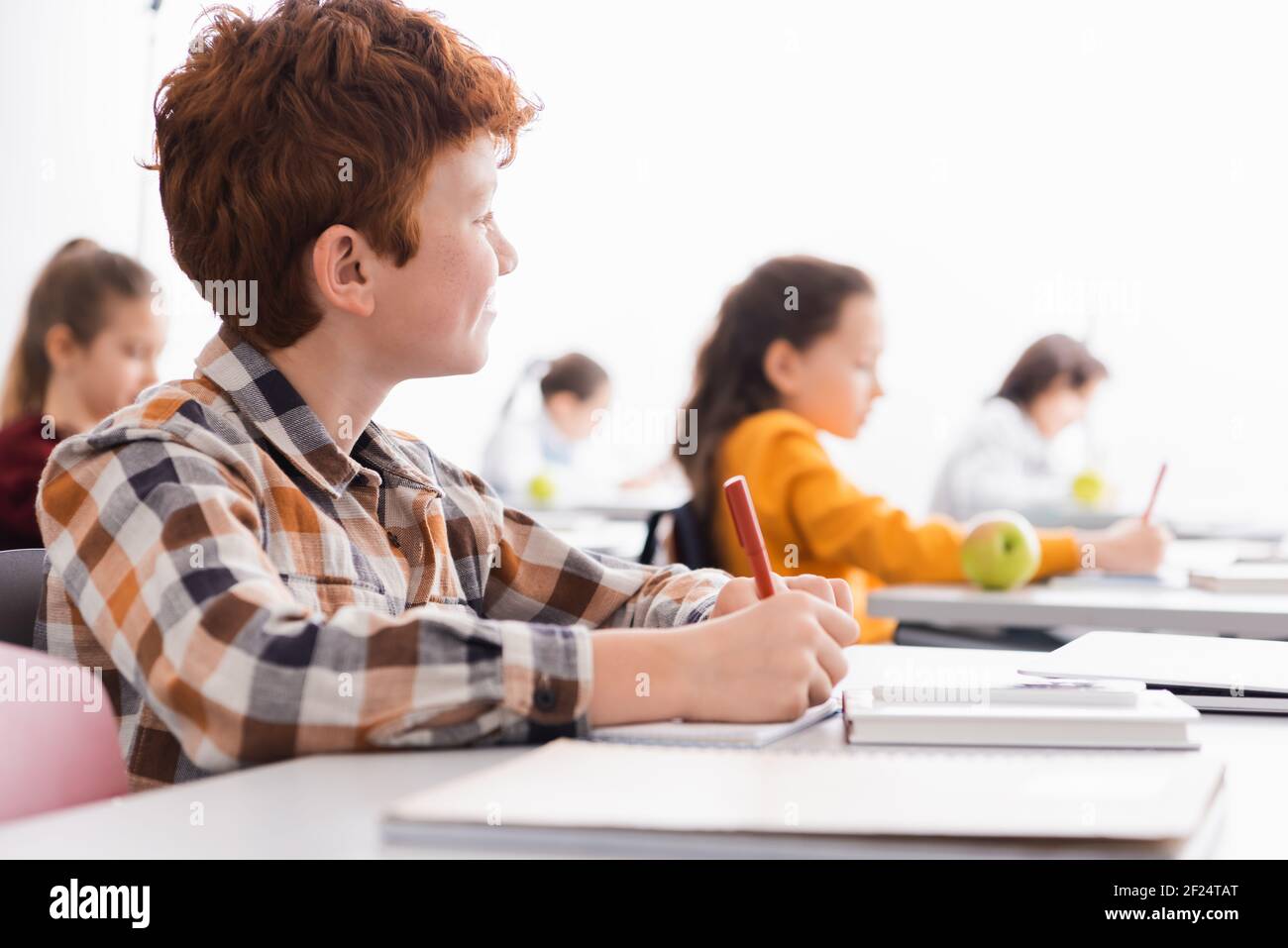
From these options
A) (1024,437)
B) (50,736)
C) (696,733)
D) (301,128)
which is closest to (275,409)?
(301,128)

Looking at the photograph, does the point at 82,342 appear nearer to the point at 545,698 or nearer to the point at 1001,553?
the point at 1001,553

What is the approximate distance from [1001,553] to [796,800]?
4.87 feet

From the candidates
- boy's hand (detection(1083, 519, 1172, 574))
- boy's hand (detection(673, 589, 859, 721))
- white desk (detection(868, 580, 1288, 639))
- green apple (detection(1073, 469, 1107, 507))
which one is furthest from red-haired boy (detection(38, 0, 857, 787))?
green apple (detection(1073, 469, 1107, 507))

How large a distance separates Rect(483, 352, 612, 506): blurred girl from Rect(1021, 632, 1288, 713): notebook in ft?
13.1

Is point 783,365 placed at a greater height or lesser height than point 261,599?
greater

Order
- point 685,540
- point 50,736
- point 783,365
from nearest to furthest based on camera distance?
point 50,736 < point 685,540 < point 783,365

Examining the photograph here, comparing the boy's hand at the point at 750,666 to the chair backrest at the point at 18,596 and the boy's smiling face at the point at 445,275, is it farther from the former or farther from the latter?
the chair backrest at the point at 18,596

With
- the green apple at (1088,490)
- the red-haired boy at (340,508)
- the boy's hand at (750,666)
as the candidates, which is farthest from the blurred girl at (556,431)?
Answer: the boy's hand at (750,666)

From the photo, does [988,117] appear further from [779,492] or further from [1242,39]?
[779,492]

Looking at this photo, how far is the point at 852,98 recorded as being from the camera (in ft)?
17.9

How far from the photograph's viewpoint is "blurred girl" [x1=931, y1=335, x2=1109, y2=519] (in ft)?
12.1

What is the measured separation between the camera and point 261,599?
28.6 inches

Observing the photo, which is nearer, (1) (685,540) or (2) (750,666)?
(2) (750,666)
